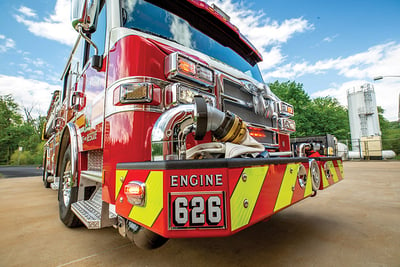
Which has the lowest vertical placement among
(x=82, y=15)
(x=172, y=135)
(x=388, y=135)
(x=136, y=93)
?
(x=172, y=135)

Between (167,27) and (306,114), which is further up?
(306,114)

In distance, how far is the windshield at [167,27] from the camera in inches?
69.9

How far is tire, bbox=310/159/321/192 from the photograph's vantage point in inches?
67.8

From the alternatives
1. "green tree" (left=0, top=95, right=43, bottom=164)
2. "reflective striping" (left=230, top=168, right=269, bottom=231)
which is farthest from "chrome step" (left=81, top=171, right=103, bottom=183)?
"green tree" (left=0, top=95, right=43, bottom=164)

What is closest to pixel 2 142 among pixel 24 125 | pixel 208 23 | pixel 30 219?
pixel 24 125

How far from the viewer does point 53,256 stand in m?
1.71

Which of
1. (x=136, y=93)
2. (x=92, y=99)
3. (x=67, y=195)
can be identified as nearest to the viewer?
(x=136, y=93)

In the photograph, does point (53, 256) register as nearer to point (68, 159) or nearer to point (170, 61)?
point (68, 159)

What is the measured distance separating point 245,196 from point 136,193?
510 mm

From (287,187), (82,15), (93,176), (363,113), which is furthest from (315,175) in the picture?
(363,113)

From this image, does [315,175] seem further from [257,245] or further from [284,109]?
[284,109]

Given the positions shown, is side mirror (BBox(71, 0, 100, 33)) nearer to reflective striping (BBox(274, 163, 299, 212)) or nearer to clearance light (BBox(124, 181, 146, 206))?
clearance light (BBox(124, 181, 146, 206))

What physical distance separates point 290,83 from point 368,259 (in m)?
26.6

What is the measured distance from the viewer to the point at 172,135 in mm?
1315
